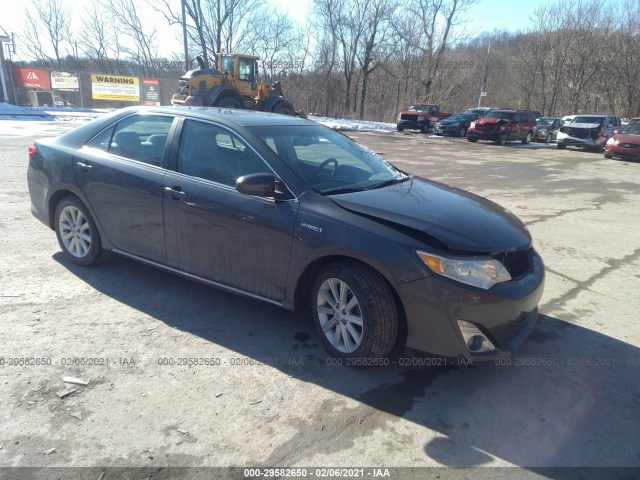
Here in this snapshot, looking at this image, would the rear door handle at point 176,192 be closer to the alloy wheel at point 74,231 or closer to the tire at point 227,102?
the alloy wheel at point 74,231

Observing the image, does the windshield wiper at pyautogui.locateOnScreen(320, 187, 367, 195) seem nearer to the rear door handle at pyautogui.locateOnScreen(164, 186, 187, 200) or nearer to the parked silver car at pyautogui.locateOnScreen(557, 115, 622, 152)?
the rear door handle at pyautogui.locateOnScreen(164, 186, 187, 200)

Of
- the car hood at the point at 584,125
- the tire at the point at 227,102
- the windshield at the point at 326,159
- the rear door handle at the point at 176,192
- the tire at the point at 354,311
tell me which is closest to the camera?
the tire at the point at 354,311

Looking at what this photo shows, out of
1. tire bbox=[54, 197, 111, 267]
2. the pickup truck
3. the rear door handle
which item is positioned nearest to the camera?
the rear door handle

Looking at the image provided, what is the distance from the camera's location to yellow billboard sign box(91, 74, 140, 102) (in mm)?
30438

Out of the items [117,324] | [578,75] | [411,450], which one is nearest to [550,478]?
[411,450]

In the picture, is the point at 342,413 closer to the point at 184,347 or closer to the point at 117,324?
the point at 184,347

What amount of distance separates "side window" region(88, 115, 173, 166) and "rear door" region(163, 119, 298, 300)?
244 mm

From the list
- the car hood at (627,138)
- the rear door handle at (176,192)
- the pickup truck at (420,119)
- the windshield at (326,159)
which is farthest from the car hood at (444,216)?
the pickup truck at (420,119)

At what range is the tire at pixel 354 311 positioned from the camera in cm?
278

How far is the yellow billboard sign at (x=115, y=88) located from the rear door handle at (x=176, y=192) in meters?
31.6

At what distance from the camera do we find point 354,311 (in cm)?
293

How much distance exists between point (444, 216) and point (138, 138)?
2753 millimetres

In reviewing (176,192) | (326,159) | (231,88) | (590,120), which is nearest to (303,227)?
(326,159)

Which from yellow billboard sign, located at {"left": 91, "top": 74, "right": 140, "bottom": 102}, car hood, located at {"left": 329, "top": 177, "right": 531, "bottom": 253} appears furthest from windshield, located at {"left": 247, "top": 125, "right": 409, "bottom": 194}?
yellow billboard sign, located at {"left": 91, "top": 74, "right": 140, "bottom": 102}
